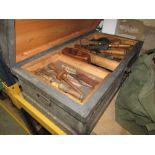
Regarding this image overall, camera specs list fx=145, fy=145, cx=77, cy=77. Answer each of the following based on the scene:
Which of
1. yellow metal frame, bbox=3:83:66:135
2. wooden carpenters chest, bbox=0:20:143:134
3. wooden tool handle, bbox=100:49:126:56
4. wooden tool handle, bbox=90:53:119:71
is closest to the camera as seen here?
wooden carpenters chest, bbox=0:20:143:134

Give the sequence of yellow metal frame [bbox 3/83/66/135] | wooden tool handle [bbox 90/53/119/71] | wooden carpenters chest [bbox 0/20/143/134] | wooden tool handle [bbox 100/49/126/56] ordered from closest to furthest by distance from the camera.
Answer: wooden carpenters chest [bbox 0/20/143/134] → yellow metal frame [bbox 3/83/66/135] → wooden tool handle [bbox 90/53/119/71] → wooden tool handle [bbox 100/49/126/56]

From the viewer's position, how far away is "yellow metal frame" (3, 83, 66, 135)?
66 cm

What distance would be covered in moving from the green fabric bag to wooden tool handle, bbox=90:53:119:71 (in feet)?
0.44

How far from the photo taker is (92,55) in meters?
0.86

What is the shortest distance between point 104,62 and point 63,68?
24cm

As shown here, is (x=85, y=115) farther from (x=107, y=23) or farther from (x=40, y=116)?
(x=107, y=23)

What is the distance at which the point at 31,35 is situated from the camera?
2.31ft

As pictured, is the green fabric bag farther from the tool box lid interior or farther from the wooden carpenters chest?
the tool box lid interior

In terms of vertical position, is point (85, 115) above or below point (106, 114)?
above

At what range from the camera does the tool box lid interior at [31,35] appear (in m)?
0.59

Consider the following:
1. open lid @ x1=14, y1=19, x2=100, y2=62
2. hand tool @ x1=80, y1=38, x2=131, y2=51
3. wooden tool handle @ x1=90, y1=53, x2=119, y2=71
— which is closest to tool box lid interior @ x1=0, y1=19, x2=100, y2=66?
open lid @ x1=14, y1=19, x2=100, y2=62

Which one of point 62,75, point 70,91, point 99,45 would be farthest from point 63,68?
point 99,45
